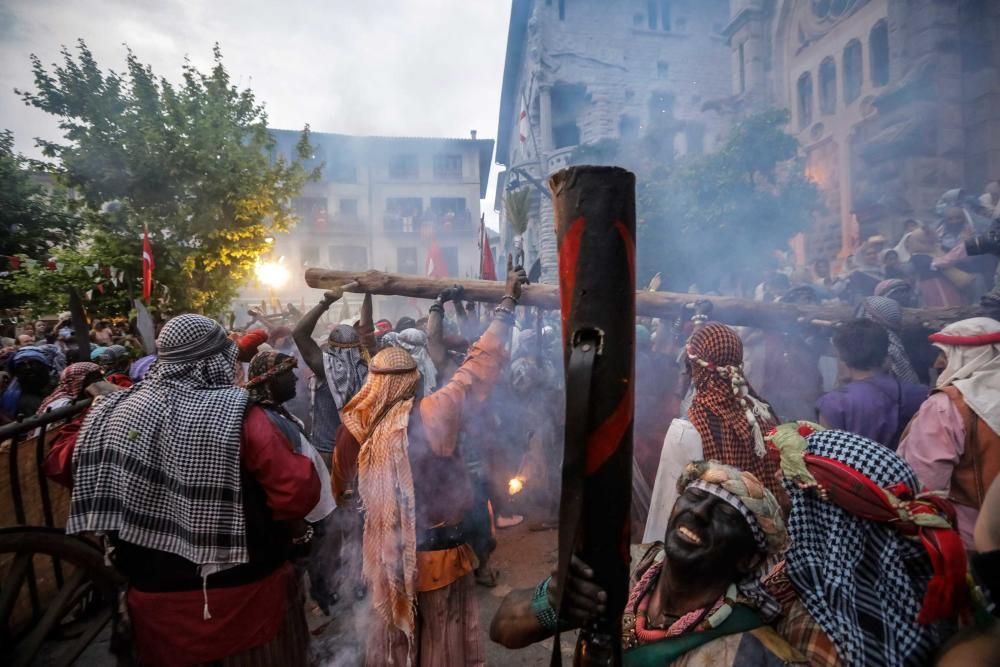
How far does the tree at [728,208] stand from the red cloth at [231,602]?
520 inches

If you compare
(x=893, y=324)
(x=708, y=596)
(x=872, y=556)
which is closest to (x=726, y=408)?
(x=872, y=556)

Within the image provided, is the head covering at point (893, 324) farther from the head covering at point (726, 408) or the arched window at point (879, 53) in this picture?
the arched window at point (879, 53)

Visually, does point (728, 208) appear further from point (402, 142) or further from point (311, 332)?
point (402, 142)

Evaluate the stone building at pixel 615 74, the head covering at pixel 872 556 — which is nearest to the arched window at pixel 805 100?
the stone building at pixel 615 74

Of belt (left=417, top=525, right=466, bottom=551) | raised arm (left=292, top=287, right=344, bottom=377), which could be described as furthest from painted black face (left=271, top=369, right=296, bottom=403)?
belt (left=417, top=525, right=466, bottom=551)

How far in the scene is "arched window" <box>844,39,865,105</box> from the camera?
16.6m

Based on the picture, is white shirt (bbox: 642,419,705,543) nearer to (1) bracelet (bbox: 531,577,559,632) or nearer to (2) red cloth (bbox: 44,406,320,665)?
(1) bracelet (bbox: 531,577,559,632)

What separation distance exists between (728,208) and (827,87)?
8.65 meters

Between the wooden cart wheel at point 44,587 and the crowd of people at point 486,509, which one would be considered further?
the wooden cart wheel at point 44,587

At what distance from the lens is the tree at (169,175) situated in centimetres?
1046

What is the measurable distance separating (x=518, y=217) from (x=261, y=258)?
287 inches

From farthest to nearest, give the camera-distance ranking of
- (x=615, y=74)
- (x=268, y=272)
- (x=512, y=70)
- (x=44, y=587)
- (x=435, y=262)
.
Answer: (x=512, y=70), (x=615, y=74), (x=268, y=272), (x=435, y=262), (x=44, y=587)

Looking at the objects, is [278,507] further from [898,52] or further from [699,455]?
[898,52]

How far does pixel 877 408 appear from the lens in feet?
10.5
